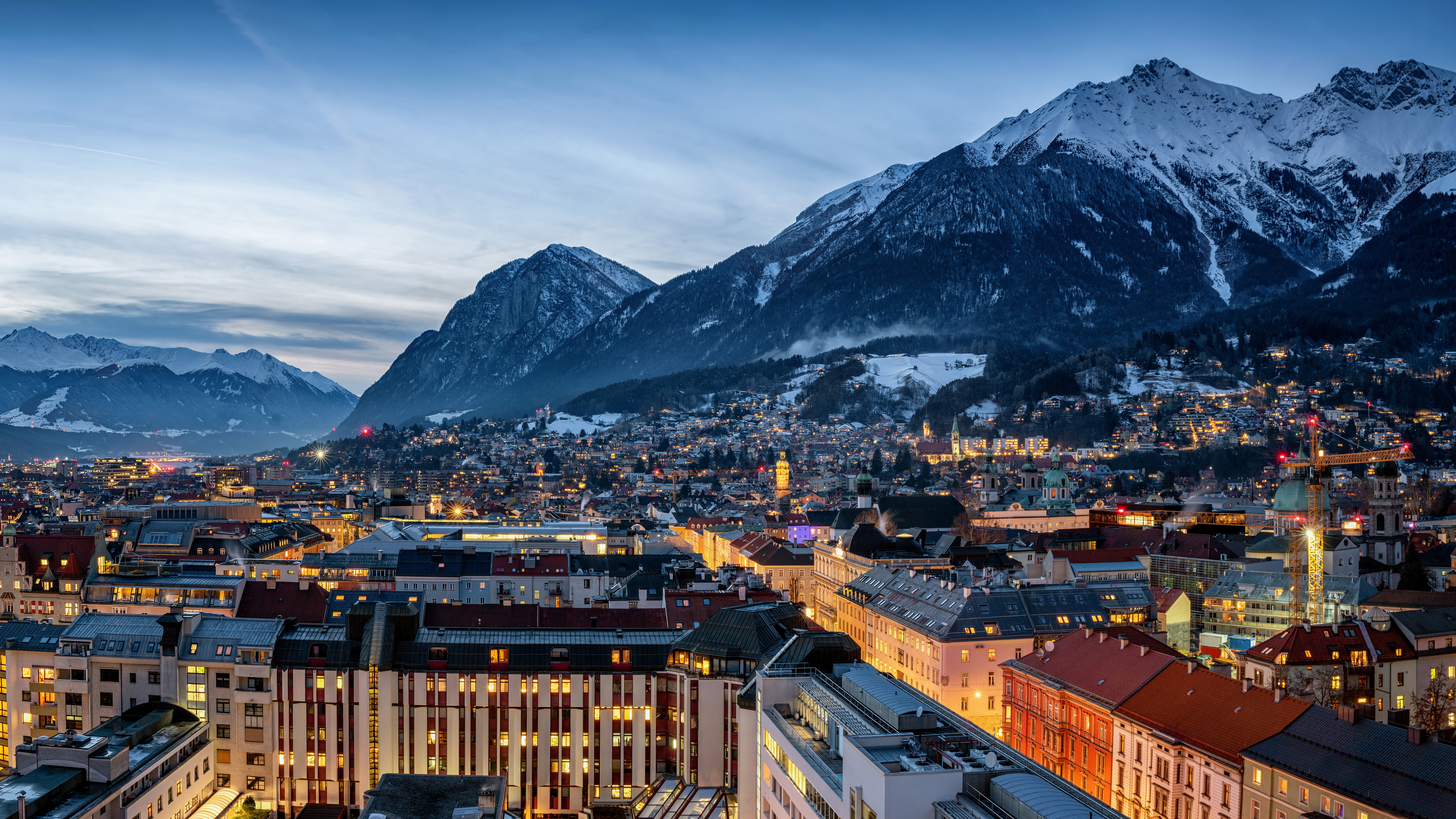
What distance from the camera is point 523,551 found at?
109 meters

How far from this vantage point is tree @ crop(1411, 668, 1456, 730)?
57.2 meters

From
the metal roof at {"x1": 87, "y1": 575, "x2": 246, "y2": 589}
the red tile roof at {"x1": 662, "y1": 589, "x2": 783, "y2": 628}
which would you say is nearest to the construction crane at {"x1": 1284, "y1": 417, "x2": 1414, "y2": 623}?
the red tile roof at {"x1": 662, "y1": 589, "x2": 783, "y2": 628}


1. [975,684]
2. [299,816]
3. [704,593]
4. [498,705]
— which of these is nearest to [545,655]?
[498,705]

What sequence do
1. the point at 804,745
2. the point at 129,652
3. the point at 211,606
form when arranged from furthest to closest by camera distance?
the point at 211,606 < the point at 129,652 < the point at 804,745

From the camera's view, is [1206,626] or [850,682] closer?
[850,682]

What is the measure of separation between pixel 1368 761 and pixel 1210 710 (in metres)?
8.05

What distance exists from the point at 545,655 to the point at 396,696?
23.7 feet

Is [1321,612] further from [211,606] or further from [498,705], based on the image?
[211,606]

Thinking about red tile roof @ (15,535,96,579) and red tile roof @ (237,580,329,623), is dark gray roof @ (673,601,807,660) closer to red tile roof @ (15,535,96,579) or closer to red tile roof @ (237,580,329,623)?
red tile roof @ (237,580,329,623)

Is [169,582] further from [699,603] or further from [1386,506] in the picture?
[1386,506]

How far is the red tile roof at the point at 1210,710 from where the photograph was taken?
44.6m

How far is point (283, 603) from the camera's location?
2822 inches

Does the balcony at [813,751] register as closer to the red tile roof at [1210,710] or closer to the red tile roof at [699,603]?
the red tile roof at [1210,710]

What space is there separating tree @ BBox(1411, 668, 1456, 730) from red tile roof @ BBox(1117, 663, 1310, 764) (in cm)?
1332
